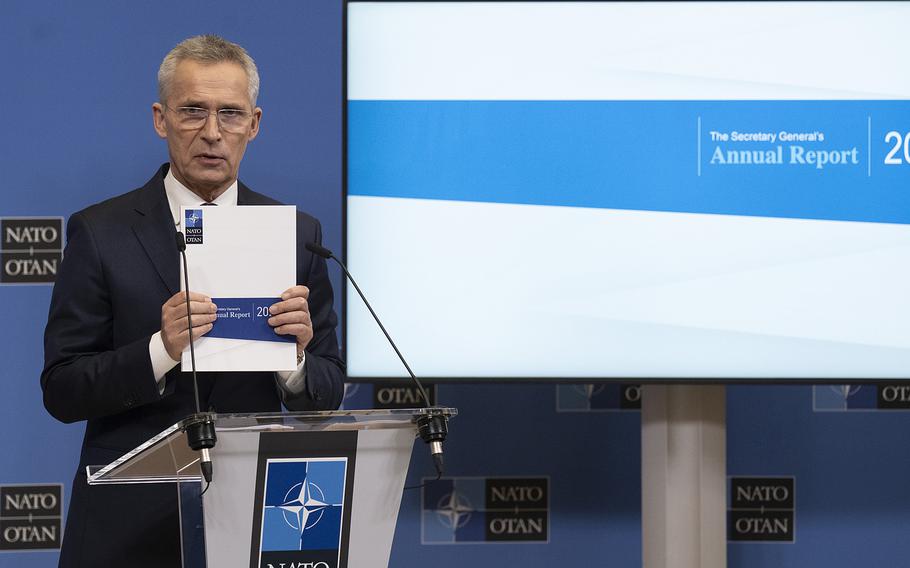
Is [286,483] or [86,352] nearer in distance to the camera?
[286,483]

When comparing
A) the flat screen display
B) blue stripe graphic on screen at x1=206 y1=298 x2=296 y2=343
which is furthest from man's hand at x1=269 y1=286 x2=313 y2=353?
the flat screen display

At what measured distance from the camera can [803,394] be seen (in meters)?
2.92

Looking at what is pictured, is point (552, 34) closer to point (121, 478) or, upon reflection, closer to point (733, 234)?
point (733, 234)

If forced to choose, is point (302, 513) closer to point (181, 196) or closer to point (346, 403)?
point (181, 196)

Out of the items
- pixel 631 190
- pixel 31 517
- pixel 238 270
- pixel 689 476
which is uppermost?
pixel 631 190

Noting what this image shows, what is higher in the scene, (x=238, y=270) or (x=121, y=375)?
(x=238, y=270)

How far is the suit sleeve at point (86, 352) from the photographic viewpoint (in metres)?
1.64

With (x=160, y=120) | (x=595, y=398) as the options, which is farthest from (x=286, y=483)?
(x=595, y=398)

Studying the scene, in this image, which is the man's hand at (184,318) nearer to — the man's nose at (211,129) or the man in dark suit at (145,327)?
the man in dark suit at (145,327)

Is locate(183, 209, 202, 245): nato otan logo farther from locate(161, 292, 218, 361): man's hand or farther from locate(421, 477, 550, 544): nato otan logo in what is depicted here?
locate(421, 477, 550, 544): nato otan logo

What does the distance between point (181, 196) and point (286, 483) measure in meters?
0.75

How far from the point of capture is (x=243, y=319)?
1.53 m

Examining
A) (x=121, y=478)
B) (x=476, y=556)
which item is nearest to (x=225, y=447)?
(x=121, y=478)

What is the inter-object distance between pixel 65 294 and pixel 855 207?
71.8 inches
